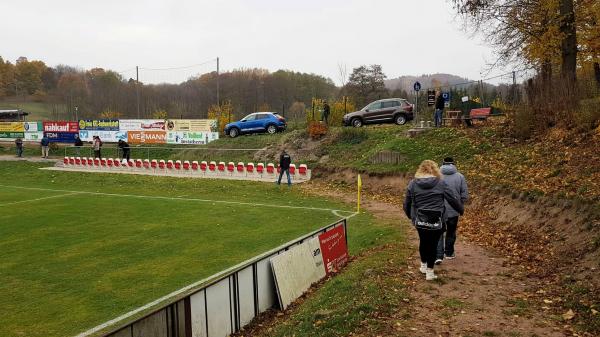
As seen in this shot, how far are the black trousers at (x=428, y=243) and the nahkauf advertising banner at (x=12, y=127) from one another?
48.6 meters

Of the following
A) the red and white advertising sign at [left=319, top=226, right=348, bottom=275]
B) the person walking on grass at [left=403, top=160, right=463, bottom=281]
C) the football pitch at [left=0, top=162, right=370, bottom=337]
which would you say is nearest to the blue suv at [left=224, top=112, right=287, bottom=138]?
the football pitch at [left=0, top=162, right=370, bottom=337]

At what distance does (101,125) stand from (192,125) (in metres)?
10.2

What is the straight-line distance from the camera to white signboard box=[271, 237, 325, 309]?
7910mm

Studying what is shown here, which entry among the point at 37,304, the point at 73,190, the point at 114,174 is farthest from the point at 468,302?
the point at 114,174

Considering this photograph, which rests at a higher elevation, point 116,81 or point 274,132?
point 116,81

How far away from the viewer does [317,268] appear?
909 centimetres

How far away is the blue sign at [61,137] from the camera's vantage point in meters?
43.4

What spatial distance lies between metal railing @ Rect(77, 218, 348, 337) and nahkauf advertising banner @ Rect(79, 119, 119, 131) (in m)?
36.2

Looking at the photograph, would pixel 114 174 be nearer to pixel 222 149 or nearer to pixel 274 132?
pixel 222 149

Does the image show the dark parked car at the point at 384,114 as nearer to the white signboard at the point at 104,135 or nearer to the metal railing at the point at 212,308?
the white signboard at the point at 104,135

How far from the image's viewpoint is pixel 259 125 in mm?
33719

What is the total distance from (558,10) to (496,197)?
35.1 ft

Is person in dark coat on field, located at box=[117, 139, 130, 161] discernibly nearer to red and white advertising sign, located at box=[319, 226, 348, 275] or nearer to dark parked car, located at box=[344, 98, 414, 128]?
dark parked car, located at box=[344, 98, 414, 128]

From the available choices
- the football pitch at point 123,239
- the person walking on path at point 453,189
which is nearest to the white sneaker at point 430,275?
the person walking on path at point 453,189
